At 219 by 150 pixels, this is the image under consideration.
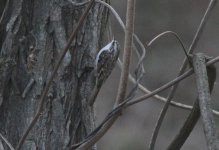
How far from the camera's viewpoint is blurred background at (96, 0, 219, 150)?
14.4ft

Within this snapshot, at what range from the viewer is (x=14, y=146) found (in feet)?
3.55

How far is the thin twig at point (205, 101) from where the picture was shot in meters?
0.79

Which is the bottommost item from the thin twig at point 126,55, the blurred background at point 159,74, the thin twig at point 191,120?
the blurred background at point 159,74

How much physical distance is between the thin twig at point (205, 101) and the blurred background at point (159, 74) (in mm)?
3124

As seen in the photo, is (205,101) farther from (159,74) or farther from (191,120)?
(159,74)

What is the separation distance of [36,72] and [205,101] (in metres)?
0.34

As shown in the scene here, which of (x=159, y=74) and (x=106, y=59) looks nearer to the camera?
(x=106, y=59)

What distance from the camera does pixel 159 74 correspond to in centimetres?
500

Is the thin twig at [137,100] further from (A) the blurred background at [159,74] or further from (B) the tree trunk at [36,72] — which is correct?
(A) the blurred background at [159,74]

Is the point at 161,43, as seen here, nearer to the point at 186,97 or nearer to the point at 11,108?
the point at 186,97

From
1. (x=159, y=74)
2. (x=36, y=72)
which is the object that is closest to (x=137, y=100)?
(x=36, y=72)

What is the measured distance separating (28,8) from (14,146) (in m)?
0.22

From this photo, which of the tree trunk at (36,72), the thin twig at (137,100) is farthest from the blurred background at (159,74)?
the thin twig at (137,100)

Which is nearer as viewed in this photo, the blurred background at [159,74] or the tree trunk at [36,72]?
the tree trunk at [36,72]
